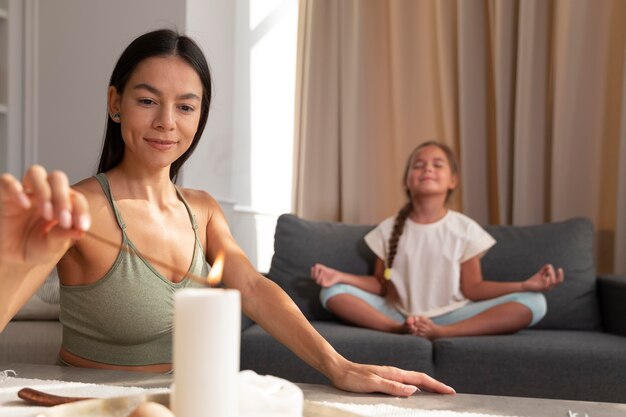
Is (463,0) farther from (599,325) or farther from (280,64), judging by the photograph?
(599,325)

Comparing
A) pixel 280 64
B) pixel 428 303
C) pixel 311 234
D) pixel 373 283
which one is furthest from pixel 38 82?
pixel 428 303

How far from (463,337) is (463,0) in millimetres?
1675

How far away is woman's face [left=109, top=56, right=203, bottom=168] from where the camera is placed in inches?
56.4

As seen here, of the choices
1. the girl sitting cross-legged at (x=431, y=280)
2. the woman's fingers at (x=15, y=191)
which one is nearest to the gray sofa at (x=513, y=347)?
the girl sitting cross-legged at (x=431, y=280)

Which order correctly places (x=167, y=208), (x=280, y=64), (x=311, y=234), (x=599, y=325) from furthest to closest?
(x=280, y=64) → (x=311, y=234) → (x=599, y=325) → (x=167, y=208)

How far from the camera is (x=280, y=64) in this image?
161 inches

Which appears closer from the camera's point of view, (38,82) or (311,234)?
(311,234)

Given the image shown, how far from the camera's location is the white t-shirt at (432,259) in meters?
2.89

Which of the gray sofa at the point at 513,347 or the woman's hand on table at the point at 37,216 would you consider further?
the gray sofa at the point at 513,347

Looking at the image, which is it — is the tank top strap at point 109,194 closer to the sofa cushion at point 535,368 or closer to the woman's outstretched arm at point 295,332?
the woman's outstretched arm at point 295,332

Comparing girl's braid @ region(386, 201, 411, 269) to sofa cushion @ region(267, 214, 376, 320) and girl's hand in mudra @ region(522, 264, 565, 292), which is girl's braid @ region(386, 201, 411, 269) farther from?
girl's hand in mudra @ region(522, 264, 565, 292)

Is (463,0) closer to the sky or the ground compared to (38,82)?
closer to the sky

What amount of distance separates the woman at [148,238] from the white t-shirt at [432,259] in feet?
4.92

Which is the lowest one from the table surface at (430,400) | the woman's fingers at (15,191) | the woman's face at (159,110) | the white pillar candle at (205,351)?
the table surface at (430,400)
